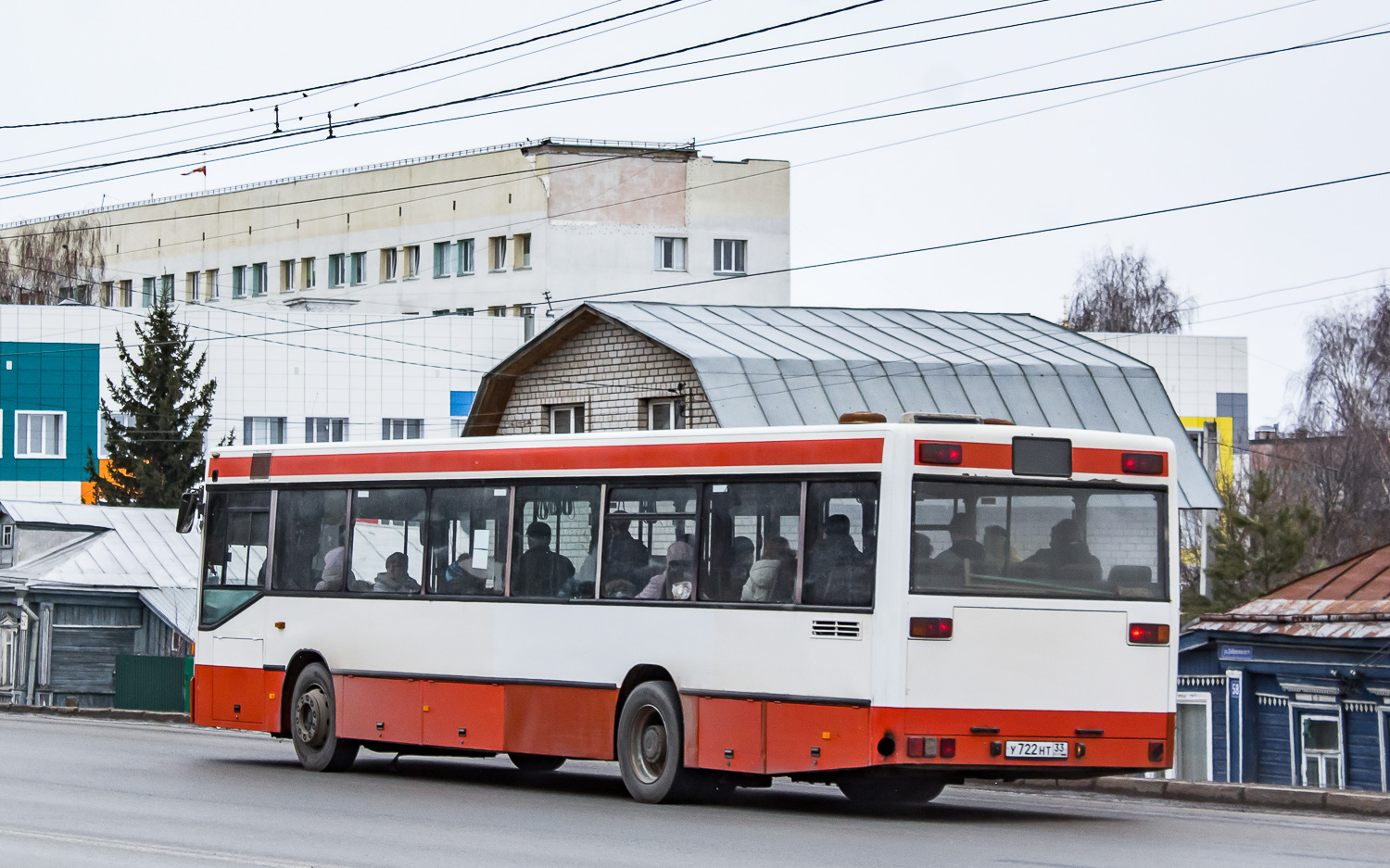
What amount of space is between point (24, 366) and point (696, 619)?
52154mm

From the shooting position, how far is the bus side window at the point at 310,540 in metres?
17.9

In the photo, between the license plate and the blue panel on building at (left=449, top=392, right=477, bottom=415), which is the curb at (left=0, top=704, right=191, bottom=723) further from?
the blue panel on building at (left=449, top=392, right=477, bottom=415)

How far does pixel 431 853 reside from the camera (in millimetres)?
11289

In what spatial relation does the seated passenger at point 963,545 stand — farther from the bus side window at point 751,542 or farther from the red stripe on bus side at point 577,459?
Result: the bus side window at point 751,542

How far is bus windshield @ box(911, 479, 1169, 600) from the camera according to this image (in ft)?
44.1

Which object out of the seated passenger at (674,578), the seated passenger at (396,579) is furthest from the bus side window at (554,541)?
the seated passenger at (396,579)

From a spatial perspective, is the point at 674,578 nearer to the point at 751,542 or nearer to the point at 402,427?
the point at 751,542

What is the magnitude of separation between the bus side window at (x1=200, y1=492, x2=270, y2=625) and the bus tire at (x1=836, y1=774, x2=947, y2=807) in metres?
Result: 6.23

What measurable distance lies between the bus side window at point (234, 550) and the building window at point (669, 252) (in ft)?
187

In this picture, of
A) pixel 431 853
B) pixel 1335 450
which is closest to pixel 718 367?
pixel 431 853

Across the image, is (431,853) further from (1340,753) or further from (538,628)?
(1340,753)

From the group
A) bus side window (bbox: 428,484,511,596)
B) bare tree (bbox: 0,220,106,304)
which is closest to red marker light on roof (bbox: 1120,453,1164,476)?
bus side window (bbox: 428,484,511,596)

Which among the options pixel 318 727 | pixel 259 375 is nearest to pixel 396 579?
pixel 318 727

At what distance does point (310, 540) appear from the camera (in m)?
18.2
